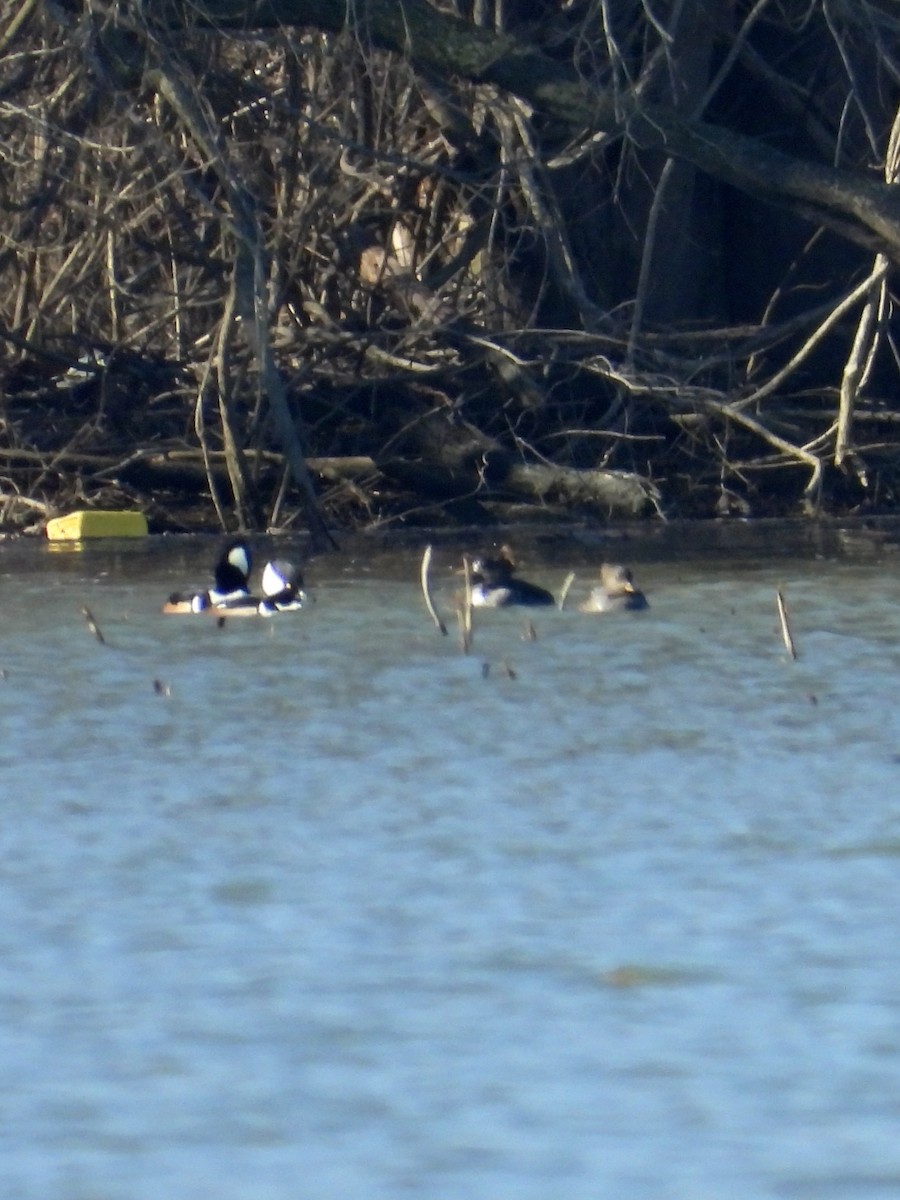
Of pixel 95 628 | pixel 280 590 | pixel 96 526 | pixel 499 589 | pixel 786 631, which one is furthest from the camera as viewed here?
pixel 96 526

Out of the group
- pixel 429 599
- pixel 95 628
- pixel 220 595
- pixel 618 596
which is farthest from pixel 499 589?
pixel 95 628

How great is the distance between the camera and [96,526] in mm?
15727

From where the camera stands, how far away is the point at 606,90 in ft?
48.9

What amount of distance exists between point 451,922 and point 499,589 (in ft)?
19.7

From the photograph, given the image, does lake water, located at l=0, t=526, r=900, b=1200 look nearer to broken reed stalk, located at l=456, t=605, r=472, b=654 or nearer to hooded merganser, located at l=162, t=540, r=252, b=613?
broken reed stalk, located at l=456, t=605, r=472, b=654

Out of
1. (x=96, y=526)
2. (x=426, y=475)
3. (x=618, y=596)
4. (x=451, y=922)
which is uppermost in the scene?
(x=426, y=475)

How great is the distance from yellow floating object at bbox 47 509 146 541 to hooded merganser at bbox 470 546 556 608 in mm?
4253

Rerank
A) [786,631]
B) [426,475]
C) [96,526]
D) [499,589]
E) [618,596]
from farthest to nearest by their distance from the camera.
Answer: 1. [426,475]
2. [96,526]
3. [499,589]
4. [618,596]
5. [786,631]

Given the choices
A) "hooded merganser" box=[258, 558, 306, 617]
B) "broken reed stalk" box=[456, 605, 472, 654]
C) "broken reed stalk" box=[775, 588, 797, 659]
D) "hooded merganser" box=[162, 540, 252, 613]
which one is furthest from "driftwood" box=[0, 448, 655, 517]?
"broken reed stalk" box=[775, 588, 797, 659]

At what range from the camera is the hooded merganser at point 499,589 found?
38.4 feet

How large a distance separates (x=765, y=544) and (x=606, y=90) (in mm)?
2750

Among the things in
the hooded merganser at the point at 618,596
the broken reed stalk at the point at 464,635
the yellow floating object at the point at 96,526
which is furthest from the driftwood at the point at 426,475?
the broken reed stalk at the point at 464,635

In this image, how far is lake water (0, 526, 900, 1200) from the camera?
4.36 meters

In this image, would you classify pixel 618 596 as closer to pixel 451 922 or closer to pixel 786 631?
pixel 786 631
